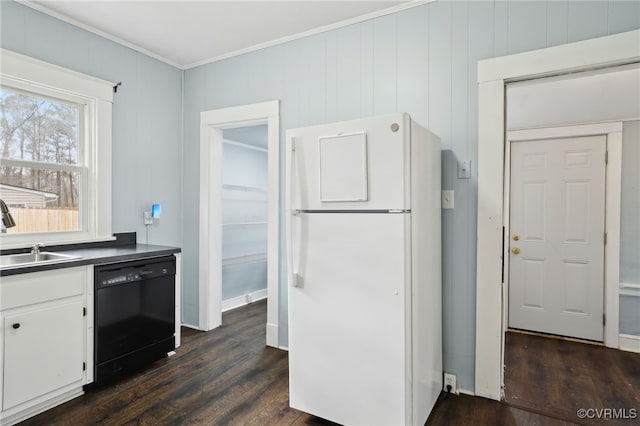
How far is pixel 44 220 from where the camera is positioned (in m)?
2.67

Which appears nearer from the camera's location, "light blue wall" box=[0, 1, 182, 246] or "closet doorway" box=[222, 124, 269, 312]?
"light blue wall" box=[0, 1, 182, 246]

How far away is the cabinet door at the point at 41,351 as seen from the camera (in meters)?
1.96

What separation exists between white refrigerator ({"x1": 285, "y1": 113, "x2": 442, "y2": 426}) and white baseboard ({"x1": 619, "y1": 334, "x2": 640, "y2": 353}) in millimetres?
2238

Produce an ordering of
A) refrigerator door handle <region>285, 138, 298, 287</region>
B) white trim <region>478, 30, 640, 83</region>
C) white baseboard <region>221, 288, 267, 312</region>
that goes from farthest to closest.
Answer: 1. white baseboard <region>221, 288, 267, 312</region>
2. refrigerator door handle <region>285, 138, 298, 287</region>
3. white trim <region>478, 30, 640, 83</region>

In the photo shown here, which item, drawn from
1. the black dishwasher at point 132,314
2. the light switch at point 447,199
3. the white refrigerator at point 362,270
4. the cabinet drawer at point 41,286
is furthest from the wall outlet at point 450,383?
the cabinet drawer at point 41,286

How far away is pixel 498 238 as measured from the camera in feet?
7.32

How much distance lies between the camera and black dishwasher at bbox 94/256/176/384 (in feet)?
7.80

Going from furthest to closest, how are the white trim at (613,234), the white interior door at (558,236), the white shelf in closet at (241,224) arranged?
the white shelf in closet at (241,224)
the white interior door at (558,236)
the white trim at (613,234)

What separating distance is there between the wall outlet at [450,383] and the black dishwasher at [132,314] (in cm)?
206

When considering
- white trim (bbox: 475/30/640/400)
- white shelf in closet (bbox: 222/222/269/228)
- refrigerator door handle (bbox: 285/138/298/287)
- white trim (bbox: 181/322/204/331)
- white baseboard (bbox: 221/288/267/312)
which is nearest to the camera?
refrigerator door handle (bbox: 285/138/298/287)

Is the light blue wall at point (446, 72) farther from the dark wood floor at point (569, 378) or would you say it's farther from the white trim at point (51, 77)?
the white trim at point (51, 77)

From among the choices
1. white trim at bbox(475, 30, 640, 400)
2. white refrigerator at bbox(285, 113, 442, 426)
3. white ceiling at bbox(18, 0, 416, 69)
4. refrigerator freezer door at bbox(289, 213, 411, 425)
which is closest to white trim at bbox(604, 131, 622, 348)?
white trim at bbox(475, 30, 640, 400)

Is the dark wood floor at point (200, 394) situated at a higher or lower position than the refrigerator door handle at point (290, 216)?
lower

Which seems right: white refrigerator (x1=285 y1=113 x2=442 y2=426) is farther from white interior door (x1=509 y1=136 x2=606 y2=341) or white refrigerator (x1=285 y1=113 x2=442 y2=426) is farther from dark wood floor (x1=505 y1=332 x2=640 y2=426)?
white interior door (x1=509 y1=136 x2=606 y2=341)
